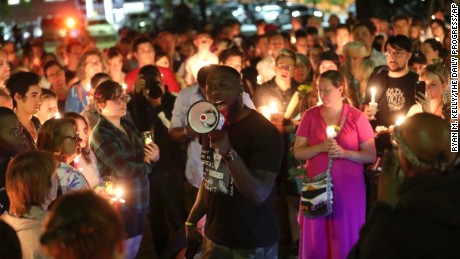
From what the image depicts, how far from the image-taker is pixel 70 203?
327 cm

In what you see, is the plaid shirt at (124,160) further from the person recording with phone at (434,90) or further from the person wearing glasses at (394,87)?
the person wearing glasses at (394,87)

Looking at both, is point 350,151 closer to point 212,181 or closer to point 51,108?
point 212,181

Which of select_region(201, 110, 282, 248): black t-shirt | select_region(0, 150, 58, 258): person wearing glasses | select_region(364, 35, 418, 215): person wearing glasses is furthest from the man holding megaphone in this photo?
select_region(364, 35, 418, 215): person wearing glasses

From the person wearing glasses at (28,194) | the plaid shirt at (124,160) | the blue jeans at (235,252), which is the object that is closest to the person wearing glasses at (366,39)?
the plaid shirt at (124,160)

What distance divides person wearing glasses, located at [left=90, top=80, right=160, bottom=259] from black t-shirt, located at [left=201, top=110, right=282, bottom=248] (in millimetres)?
1576

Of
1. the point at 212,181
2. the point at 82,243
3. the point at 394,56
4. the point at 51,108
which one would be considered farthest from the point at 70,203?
the point at 394,56

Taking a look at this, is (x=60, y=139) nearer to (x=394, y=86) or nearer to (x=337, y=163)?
(x=337, y=163)

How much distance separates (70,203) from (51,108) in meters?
4.84

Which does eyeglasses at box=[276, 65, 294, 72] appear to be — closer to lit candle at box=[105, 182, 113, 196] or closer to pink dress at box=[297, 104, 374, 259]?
pink dress at box=[297, 104, 374, 259]

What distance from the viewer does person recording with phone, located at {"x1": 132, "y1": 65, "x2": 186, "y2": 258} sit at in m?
8.38

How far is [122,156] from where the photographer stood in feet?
21.5

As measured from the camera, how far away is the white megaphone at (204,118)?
15.1 feet

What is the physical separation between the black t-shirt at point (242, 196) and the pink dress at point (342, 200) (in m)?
1.56

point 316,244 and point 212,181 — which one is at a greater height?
point 212,181
